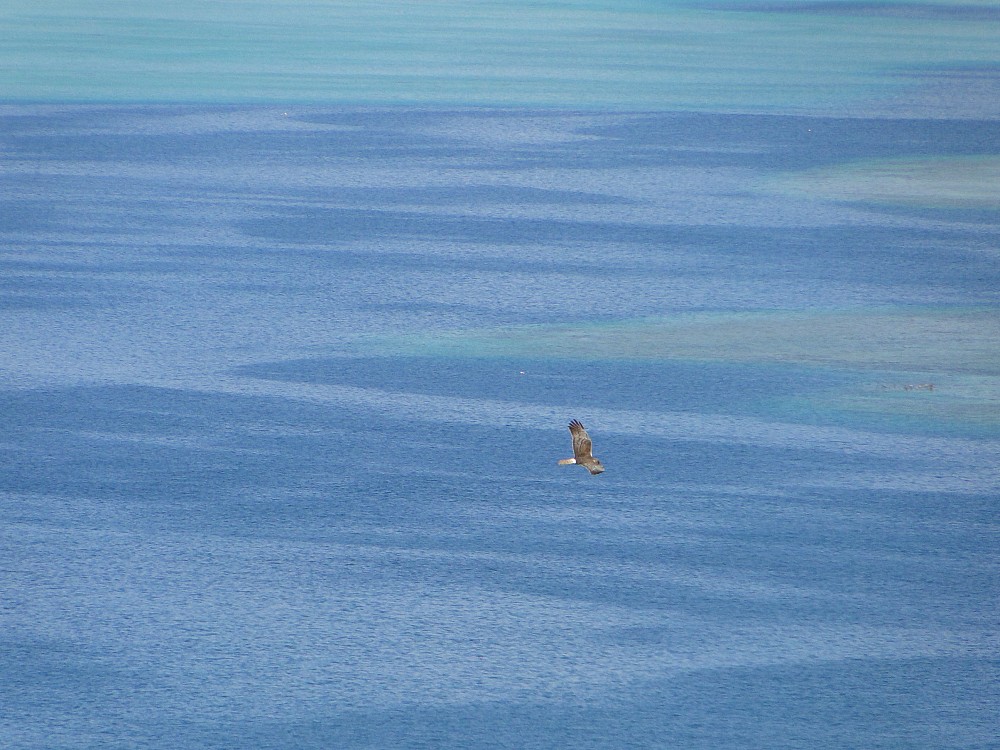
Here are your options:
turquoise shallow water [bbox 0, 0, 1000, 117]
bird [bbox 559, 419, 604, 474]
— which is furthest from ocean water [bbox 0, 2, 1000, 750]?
turquoise shallow water [bbox 0, 0, 1000, 117]

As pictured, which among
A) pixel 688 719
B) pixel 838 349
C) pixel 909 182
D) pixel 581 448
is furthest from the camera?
pixel 909 182

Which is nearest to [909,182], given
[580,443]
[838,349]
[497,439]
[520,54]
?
[838,349]

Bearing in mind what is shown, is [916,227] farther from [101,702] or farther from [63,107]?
[63,107]

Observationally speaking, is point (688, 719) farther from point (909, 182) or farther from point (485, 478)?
point (909, 182)

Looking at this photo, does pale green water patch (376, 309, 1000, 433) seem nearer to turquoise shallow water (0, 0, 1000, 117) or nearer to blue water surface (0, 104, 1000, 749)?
blue water surface (0, 104, 1000, 749)

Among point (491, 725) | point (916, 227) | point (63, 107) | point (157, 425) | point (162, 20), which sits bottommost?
point (491, 725)

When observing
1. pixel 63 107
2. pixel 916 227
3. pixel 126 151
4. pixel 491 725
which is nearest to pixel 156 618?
pixel 491 725
